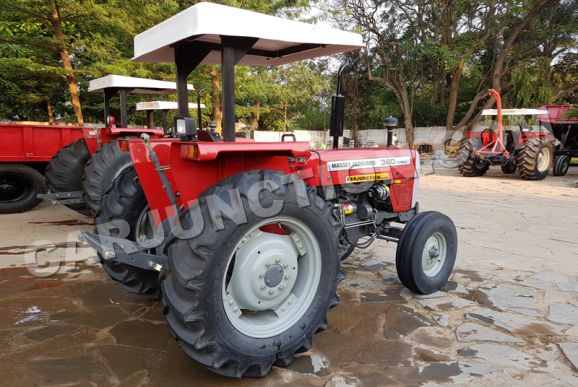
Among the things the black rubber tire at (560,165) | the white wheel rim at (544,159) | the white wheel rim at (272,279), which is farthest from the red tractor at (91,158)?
the black rubber tire at (560,165)

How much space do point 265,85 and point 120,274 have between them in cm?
1007

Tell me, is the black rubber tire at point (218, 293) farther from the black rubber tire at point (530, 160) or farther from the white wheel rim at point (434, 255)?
the black rubber tire at point (530, 160)

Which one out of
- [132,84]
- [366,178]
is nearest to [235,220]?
[366,178]

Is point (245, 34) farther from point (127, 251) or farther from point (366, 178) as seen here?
point (366, 178)

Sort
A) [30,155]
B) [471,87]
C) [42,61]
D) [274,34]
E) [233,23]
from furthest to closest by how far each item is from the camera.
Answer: [471,87] < [42,61] < [30,155] < [274,34] < [233,23]

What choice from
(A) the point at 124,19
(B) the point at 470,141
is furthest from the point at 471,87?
(A) the point at 124,19

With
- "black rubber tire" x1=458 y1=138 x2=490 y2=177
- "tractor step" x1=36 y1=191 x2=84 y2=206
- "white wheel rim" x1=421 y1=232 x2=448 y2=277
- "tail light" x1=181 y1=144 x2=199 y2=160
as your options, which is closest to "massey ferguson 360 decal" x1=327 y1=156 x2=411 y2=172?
"white wheel rim" x1=421 y1=232 x2=448 y2=277

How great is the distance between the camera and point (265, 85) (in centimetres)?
1245

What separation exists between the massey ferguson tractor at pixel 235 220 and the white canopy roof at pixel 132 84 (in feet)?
12.6

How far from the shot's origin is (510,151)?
41.6ft

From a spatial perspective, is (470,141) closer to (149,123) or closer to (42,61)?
(149,123)

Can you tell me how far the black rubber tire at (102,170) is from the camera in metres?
5.14

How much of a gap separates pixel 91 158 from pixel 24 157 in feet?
8.39

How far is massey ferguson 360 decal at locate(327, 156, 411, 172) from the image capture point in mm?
3314
